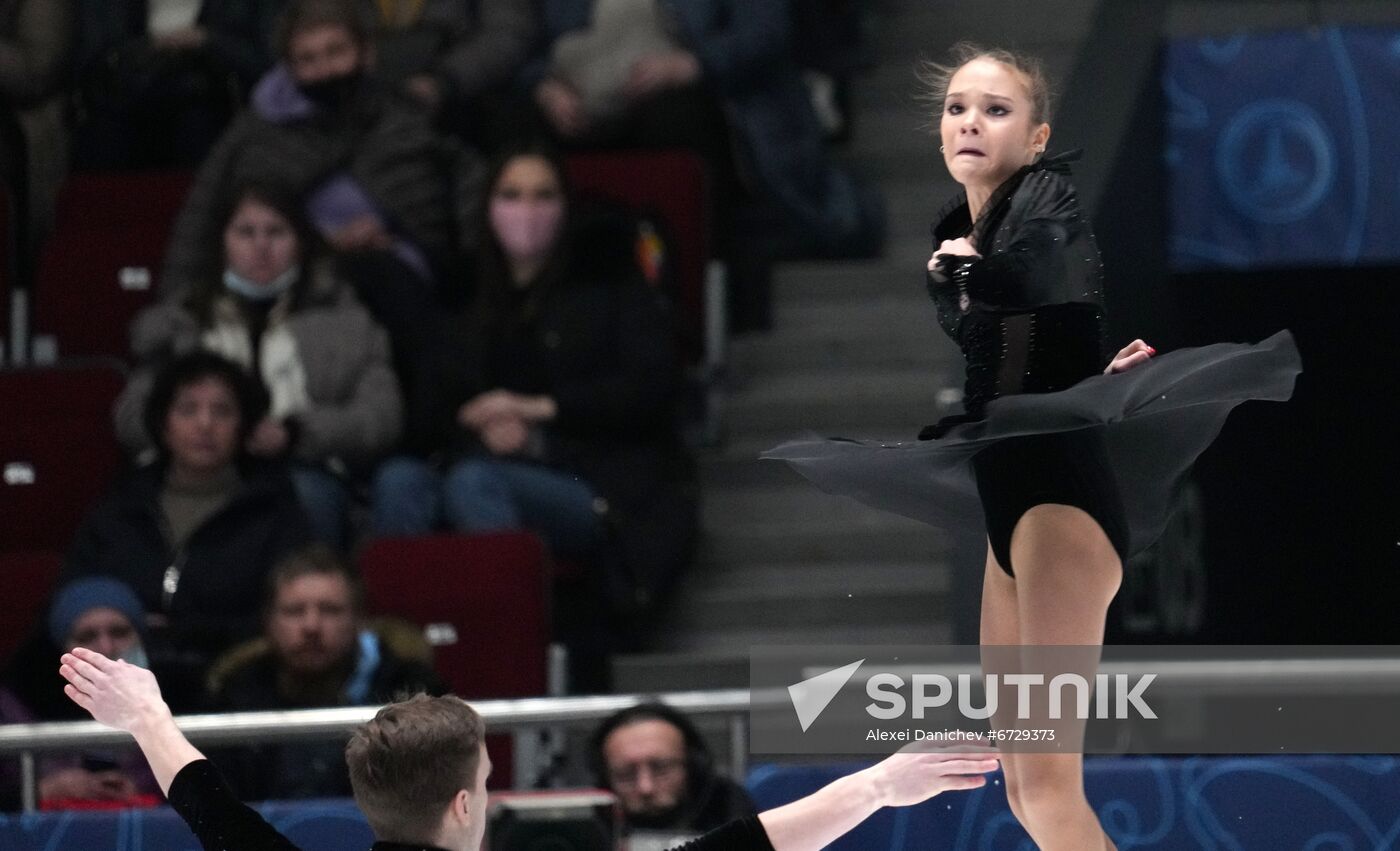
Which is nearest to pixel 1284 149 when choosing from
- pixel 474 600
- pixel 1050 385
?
pixel 474 600

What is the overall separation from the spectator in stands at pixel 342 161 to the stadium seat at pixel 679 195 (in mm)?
407

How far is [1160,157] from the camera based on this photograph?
22.5ft

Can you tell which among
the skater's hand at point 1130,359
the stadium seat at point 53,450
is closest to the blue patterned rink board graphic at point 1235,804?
the skater's hand at point 1130,359

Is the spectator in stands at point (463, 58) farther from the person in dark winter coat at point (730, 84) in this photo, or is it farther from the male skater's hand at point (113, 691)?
the male skater's hand at point (113, 691)

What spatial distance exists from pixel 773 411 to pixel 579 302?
2.77 ft

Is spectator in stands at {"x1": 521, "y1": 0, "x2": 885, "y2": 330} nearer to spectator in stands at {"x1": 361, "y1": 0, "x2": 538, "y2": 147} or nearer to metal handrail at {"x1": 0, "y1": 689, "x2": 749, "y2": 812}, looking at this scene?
spectator in stands at {"x1": 361, "y1": 0, "x2": 538, "y2": 147}

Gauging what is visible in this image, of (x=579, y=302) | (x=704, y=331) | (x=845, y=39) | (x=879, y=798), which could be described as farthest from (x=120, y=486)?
(x=879, y=798)

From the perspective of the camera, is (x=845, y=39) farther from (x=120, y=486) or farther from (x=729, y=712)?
(x=729, y=712)

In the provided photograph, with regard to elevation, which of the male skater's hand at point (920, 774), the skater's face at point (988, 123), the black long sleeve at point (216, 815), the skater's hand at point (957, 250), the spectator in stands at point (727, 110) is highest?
the spectator in stands at point (727, 110)

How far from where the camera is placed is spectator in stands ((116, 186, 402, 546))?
6.43 m

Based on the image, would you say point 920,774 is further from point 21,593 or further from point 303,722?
point 21,593

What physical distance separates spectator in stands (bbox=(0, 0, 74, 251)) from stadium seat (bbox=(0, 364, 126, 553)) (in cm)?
102

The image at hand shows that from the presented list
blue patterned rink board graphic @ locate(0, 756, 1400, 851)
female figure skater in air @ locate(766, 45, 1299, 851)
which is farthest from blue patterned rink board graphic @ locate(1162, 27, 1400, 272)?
female figure skater in air @ locate(766, 45, 1299, 851)

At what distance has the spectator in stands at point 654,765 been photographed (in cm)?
475
